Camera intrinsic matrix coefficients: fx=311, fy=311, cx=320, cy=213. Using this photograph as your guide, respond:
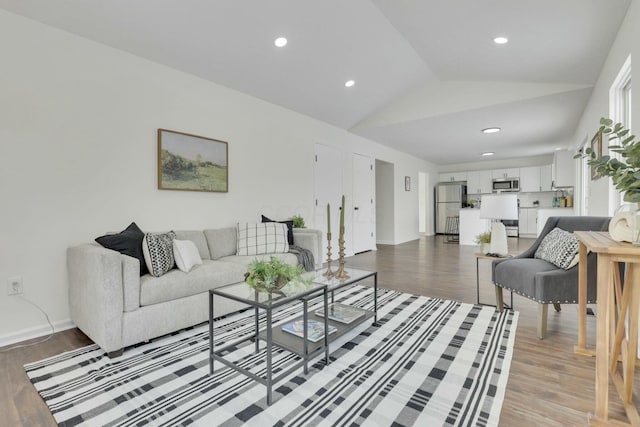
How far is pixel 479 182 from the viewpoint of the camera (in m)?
9.27

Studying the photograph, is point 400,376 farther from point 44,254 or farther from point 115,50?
point 115,50

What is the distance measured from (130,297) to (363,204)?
484 cm

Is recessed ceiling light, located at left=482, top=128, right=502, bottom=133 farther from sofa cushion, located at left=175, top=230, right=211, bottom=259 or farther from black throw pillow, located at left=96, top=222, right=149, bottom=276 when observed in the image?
black throw pillow, located at left=96, top=222, right=149, bottom=276

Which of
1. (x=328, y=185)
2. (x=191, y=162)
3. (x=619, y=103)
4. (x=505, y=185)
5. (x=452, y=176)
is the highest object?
(x=452, y=176)

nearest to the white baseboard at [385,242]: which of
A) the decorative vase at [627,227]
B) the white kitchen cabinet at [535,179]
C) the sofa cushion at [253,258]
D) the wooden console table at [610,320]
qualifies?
the white kitchen cabinet at [535,179]

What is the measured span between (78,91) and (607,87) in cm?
476

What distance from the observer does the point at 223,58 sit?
10.7 ft

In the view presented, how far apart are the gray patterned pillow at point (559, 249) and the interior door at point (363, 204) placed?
11.7ft

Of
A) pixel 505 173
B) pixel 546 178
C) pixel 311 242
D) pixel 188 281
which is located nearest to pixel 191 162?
pixel 188 281

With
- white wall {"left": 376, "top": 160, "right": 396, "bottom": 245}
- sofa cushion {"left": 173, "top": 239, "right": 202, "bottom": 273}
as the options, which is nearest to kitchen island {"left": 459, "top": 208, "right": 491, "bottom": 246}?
white wall {"left": 376, "top": 160, "right": 396, "bottom": 245}

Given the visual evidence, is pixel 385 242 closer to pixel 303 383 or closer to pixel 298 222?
pixel 298 222

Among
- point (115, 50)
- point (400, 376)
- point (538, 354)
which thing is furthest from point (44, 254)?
point (538, 354)

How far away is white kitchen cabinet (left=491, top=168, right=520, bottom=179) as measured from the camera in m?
8.68

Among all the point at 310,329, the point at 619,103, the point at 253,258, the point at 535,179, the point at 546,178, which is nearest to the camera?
the point at 310,329
